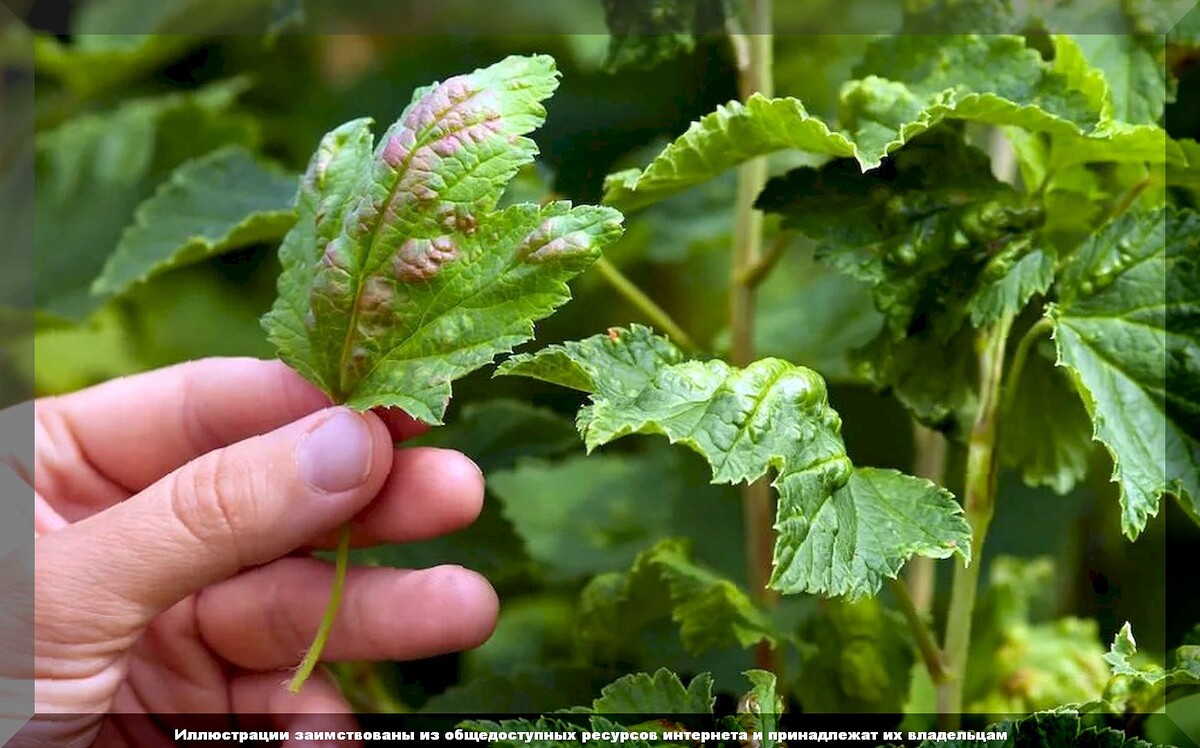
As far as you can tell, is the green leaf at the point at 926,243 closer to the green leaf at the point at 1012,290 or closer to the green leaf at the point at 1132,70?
the green leaf at the point at 1012,290

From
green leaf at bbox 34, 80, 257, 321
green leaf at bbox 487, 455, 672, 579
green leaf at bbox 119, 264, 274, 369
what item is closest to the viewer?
green leaf at bbox 487, 455, 672, 579

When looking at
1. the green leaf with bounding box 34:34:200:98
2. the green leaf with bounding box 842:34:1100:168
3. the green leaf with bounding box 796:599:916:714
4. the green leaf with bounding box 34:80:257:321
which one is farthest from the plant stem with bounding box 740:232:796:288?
the green leaf with bounding box 34:34:200:98

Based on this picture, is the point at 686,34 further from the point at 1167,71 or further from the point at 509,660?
the point at 509,660

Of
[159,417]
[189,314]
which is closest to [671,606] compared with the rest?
[159,417]

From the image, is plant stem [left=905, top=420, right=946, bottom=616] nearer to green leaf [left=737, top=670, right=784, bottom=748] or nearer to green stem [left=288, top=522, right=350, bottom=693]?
green leaf [left=737, top=670, right=784, bottom=748]

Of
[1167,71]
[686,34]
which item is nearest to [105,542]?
[686,34]

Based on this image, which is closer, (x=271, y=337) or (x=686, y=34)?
(x=271, y=337)
